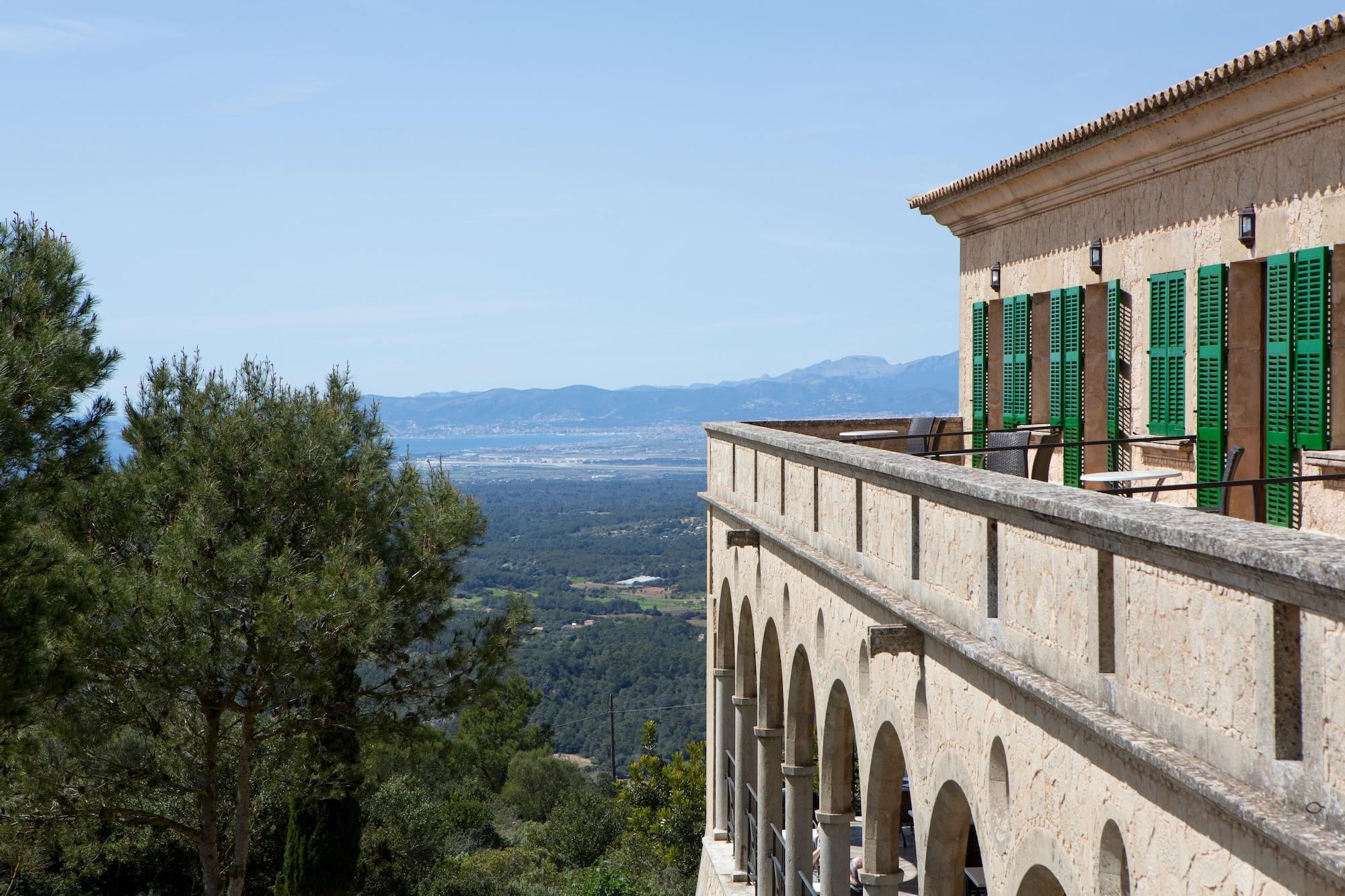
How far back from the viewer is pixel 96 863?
19.9 metres

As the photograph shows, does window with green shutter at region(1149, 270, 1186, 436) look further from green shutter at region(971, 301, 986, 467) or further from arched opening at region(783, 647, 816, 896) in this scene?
green shutter at region(971, 301, 986, 467)

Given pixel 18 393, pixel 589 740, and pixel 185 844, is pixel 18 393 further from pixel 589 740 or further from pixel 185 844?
pixel 589 740

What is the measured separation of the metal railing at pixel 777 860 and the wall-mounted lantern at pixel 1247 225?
26.8 feet

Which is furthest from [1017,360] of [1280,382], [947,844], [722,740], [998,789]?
[998,789]

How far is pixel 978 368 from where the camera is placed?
15.9 m

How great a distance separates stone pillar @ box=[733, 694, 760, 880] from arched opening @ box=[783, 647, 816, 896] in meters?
2.86

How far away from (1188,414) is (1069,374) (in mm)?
2398

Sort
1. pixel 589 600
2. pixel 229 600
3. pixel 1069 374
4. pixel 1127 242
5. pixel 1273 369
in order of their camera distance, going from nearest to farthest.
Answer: pixel 1273 369 → pixel 1127 242 → pixel 1069 374 → pixel 229 600 → pixel 589 600

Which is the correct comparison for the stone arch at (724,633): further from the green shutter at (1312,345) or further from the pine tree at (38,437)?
the green shutter at (1312,345)

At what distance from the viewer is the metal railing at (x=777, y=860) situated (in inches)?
568

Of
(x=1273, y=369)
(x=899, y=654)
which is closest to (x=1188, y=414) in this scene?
(x=1273, y=369)

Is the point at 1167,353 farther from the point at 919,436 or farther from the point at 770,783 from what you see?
the point at 770,783

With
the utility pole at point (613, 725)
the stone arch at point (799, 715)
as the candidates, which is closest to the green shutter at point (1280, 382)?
the stone arch at point (799, 715)

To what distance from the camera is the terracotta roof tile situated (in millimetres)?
8078
